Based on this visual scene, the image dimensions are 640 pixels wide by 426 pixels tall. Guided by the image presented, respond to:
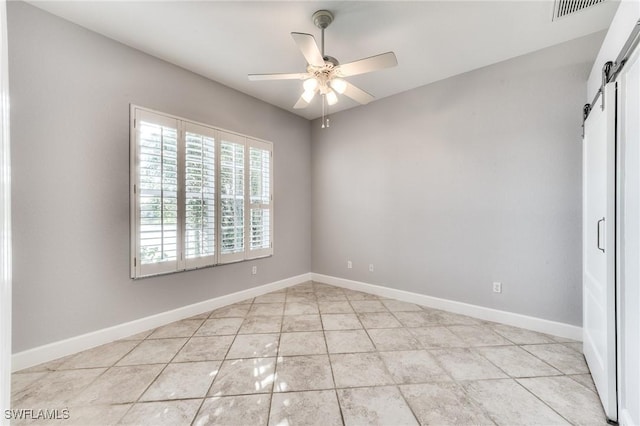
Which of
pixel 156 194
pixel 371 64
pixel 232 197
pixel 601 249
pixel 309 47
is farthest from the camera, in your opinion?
pixel 232 197

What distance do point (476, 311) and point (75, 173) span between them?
4.39 m

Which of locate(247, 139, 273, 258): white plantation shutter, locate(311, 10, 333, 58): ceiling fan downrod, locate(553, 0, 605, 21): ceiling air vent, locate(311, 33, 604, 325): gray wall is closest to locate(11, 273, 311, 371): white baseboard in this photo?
locate(247, 139, 273, 258): white plantation shutter

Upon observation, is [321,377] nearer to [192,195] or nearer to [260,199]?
[192,195]

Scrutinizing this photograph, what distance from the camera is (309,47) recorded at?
185 centimetres

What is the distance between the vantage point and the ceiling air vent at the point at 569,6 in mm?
2006

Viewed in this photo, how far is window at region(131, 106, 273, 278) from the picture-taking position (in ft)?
8.71

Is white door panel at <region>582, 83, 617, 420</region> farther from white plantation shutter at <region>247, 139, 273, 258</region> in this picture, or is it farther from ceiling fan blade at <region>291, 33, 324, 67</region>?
white plantation shutter at <region>247, 139, 273, 258</region>

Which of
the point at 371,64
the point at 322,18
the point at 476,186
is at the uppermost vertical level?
the point at 322,18

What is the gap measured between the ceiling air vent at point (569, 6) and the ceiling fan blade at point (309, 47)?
77.1 inches

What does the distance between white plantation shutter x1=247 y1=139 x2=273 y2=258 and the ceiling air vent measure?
3393 mm

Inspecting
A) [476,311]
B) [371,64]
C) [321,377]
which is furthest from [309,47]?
[476,311]

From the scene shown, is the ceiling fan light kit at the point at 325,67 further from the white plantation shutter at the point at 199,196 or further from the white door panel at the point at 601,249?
the white door panel at the point at 601,249

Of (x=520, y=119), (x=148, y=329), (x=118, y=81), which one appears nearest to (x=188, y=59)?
(x=118, y=81)

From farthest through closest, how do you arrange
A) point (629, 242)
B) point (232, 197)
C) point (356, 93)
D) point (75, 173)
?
point (232, 197)
point (356, 93)
point (75, 173)
point (629, 242)
